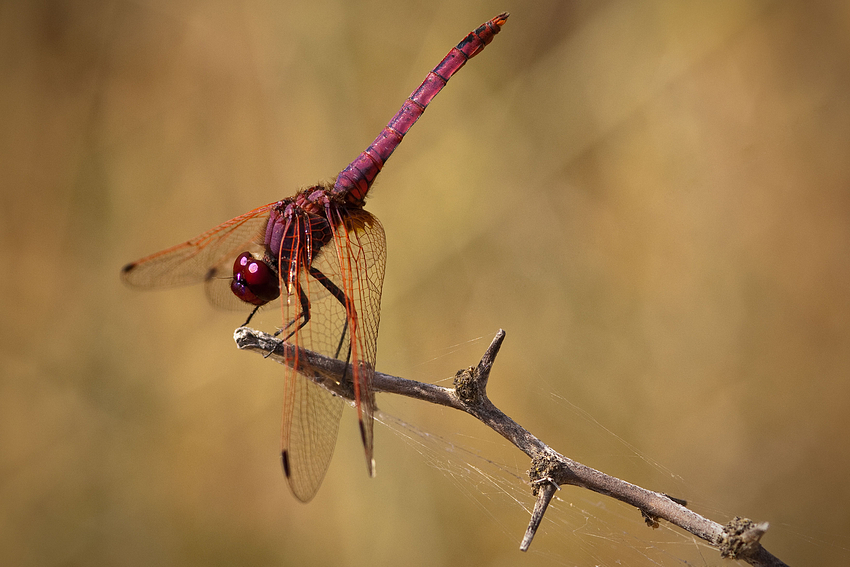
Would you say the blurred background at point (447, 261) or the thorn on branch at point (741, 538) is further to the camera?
the blurred background at point (447, 261)

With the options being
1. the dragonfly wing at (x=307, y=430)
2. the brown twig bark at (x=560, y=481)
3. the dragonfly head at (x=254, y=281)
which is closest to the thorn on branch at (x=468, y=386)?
the brown twig bark at (x=560, y=481)

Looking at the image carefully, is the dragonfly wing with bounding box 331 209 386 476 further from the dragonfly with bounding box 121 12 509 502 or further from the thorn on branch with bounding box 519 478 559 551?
the thorn on branch with bounding box 519 478 559 551

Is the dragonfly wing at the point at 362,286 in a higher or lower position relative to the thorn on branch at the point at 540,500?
higher

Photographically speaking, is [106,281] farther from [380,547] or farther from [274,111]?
[380,547]

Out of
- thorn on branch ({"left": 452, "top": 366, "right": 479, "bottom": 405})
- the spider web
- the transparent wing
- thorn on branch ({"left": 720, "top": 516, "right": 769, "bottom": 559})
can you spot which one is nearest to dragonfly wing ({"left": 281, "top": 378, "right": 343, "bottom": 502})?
the transparent wing

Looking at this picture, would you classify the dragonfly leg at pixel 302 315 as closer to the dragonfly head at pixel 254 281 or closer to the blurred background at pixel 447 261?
the dragonfly head at pixel 254 281

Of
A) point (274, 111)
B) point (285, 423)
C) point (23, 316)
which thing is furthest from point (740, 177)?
point (23, 316)

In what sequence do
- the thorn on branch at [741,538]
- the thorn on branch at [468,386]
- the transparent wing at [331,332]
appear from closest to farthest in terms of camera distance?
1. the thorn on branch at [741,538]
2. the thorn on branch at [468,386]
3. the transparent wing at [331,332]

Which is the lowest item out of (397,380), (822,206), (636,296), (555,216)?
(397,380)
